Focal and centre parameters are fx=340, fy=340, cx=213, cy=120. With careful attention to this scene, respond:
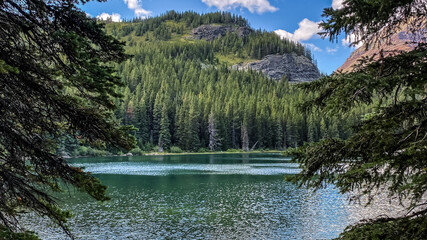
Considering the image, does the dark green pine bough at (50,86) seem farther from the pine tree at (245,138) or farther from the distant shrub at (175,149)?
the pine tree at (245,138)

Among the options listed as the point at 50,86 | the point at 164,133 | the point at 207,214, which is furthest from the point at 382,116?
the point at 164,133

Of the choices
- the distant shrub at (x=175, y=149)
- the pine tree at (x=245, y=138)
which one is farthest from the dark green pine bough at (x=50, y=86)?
the pine tree at (x=245, y=138)

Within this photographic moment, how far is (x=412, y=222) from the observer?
13.8 ft

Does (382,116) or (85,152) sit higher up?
(382,116)

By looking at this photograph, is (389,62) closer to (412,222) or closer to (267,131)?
(412,222)

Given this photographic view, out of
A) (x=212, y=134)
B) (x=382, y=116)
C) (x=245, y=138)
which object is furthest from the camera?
(x=245, y=138)

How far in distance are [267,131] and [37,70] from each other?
11123 cm

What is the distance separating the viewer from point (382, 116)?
206 inches

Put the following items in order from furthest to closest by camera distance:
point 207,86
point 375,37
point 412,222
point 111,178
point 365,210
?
point 207,86 < point 111,178 < point 365,210 < point 375,37 < point 412,222

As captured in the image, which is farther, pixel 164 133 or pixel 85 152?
pixel 164 133

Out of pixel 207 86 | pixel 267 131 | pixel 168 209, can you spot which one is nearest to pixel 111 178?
pixel 168 209

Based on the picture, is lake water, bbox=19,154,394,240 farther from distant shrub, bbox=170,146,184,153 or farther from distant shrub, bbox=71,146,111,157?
distant shrub, bbox=170,146,184,153

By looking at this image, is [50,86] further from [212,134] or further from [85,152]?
[212,134]

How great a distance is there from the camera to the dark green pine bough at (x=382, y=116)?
14.1ft
